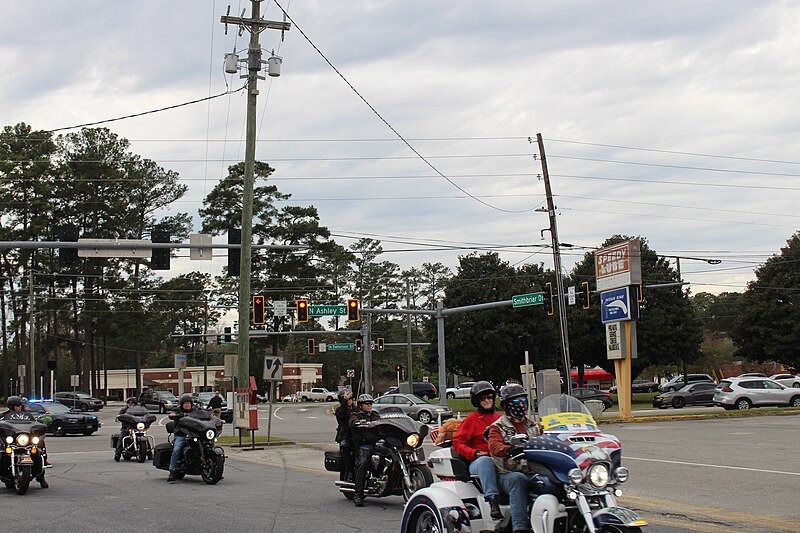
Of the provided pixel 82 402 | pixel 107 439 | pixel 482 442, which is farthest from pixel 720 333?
pixel 482 442

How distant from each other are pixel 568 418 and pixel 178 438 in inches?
429

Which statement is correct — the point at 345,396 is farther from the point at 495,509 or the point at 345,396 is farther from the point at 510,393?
the point at 495,509

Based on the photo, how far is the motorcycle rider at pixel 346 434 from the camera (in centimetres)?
1305

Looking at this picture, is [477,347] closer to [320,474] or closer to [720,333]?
[320,474]

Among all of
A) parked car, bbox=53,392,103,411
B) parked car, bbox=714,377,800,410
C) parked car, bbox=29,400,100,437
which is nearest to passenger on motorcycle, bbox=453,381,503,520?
parked car, bbox=29,400,100,437

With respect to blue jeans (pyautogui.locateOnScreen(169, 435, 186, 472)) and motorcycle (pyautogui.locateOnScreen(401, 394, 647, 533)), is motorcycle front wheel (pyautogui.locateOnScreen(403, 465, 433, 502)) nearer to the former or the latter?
motorcycle (pyautogui.locateOnScreen(401, 394, 647, 533))

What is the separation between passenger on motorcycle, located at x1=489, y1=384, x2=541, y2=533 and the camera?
22.8 feet

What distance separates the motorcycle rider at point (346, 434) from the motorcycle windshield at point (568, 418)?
225 inches

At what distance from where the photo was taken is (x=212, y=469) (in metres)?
15.9

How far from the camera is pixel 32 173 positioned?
222 feet

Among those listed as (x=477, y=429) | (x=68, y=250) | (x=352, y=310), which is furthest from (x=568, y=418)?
(x=352, y=310)

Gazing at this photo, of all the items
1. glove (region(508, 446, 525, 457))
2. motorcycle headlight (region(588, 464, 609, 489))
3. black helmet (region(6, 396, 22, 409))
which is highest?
black helmet (region(6, 396, 22, 409))

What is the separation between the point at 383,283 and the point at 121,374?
129ft

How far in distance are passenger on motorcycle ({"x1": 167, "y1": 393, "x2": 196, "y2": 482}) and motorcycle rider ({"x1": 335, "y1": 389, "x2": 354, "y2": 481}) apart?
13.8 ft
